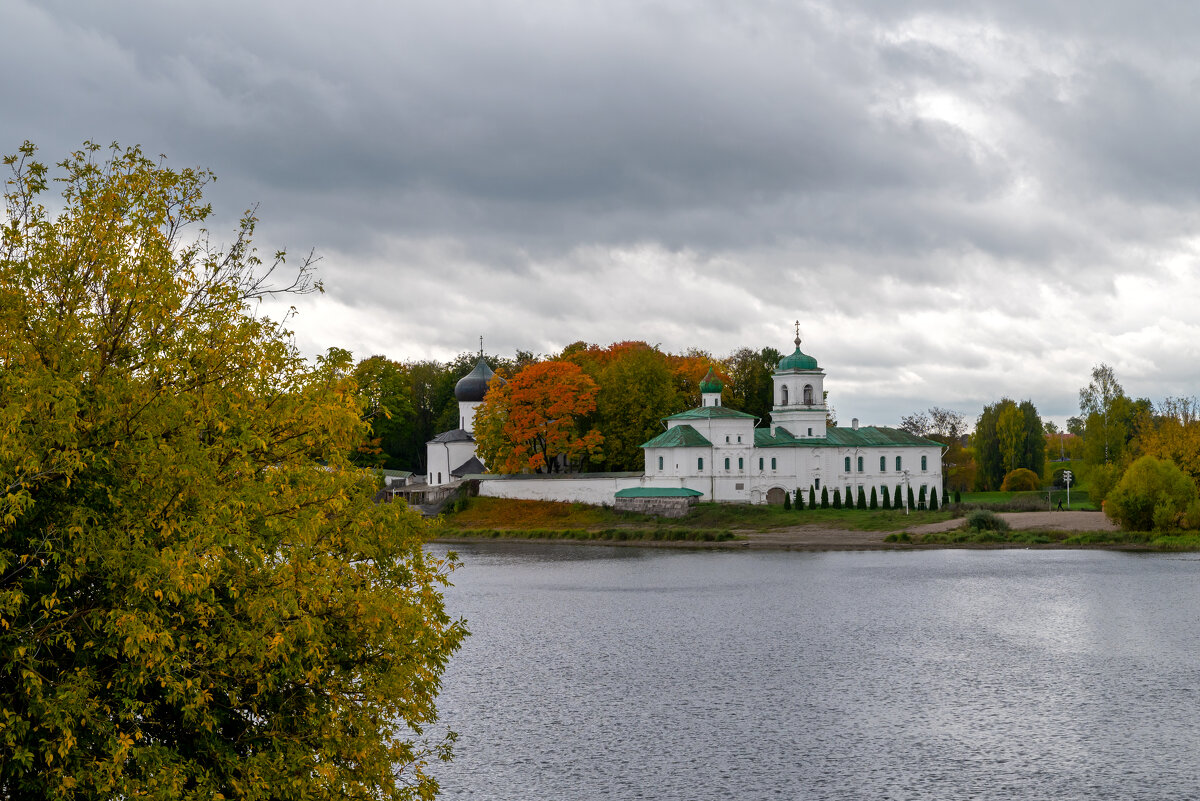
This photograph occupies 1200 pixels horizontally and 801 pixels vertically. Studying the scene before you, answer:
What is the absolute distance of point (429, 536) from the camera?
460 inches

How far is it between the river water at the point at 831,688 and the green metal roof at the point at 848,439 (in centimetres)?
2105

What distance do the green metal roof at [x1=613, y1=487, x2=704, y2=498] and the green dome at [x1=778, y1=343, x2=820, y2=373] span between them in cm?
896

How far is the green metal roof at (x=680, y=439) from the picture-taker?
2234 inches

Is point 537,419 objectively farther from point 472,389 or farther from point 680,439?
point 472,389

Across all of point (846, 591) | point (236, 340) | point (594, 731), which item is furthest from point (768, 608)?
point (236, 340)

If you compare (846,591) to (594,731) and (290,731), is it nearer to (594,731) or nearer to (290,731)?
(594,731)

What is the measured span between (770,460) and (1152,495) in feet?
59.2

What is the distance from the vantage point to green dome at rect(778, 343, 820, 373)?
6122 centimetres

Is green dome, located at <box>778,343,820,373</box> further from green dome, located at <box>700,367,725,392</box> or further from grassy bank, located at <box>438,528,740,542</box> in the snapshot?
grassy bank, located at <box>438,528,740,542</box>

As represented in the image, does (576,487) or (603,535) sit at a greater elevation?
(576,487)

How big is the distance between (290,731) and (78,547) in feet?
8.84

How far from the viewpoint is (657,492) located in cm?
5606

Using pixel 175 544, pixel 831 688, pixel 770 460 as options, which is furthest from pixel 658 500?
pixel 175 544

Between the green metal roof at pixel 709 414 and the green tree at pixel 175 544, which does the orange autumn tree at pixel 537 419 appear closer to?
the green metal roof at pixel 709 414
